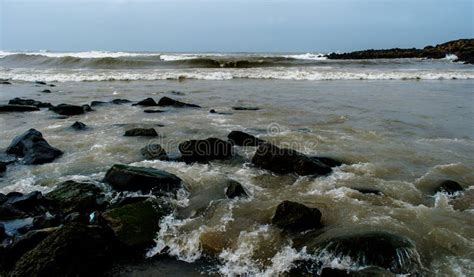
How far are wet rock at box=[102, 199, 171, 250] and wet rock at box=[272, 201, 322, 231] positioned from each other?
5.13 ft

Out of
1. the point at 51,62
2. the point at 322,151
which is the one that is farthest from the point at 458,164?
the point at 51,62

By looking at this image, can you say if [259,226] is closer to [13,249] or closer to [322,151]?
[13,249]

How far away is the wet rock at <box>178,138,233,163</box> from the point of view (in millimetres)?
8281

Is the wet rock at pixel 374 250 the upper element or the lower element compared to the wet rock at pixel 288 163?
lower

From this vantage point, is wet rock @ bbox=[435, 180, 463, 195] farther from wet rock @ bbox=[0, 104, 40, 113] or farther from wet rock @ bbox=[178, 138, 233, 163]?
wet rock @ bbox=[0, 104, 40, 113]

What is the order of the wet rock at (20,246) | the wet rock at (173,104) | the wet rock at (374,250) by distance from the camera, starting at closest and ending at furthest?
the wet rock at (374,250) → the wet rock at (20,246) → the wet rock at (173,104)

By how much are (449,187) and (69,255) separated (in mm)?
5579

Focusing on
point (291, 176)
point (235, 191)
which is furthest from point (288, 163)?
point (235, 191)

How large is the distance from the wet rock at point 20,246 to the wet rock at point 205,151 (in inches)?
145

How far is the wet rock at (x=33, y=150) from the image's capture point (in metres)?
8.43

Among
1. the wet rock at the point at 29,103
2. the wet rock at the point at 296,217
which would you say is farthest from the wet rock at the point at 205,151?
the wet rock at the point at 29,103

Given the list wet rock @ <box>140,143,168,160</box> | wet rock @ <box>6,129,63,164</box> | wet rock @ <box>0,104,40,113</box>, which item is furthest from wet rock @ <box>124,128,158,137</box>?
wet rock @ <box>0,104,40,113</box>

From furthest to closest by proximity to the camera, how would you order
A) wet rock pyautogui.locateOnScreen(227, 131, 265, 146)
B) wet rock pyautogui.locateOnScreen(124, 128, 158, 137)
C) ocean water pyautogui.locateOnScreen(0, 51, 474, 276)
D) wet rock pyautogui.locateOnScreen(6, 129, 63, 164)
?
1. wet rock pyautogui.locateOnScreen(124, 128, 158, 137)
2. wet rock pyautogui.locateOnScreen(227, 131, 265, 146)
3. wet rock pyautogui.locateOnScreen(6, 129, 63, 164)
4. ocean water pyautogui.locateOnScreen(0, 51, 474, 276)

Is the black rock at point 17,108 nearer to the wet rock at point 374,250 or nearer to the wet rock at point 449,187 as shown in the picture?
the wet rock at point 374,250
